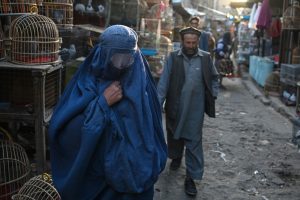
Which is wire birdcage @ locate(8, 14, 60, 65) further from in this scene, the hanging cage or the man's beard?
the hanging cage

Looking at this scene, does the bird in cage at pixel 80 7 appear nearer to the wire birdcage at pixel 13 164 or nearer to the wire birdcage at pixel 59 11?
the wire birdcage at pixel 59 11

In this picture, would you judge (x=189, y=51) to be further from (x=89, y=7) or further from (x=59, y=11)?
(x=89, y=7)

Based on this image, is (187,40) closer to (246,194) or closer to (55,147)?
(246,194)

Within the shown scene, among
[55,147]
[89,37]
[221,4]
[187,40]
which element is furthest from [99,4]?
[221,4]

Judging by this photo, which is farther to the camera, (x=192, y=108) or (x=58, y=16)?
(x=58, y=16)

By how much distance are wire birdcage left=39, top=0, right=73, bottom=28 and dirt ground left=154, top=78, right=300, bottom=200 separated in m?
2.53

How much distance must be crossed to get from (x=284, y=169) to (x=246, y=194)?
4.44 ft

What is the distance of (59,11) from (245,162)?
141 inches

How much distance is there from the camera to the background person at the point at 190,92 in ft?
18.6

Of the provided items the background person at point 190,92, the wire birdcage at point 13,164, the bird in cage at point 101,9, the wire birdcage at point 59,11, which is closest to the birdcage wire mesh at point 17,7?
the wire birdcage at point 59,11

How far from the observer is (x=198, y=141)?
5691 millimetres

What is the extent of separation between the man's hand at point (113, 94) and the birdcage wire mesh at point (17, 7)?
9.77ft

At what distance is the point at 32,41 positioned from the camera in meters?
4.98

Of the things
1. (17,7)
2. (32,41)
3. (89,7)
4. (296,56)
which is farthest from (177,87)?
(296,56)
